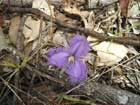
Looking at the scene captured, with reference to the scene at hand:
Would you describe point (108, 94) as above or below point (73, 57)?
below

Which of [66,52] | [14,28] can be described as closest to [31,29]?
[14,28]

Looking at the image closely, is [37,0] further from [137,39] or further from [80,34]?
[137,39]

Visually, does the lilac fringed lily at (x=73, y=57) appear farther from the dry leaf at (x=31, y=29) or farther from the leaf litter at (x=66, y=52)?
the dry leaf at (x=31, y=29)

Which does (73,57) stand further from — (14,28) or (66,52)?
(14,28)

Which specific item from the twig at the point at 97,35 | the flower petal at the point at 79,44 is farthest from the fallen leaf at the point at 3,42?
the flower petal at the point at 79,44

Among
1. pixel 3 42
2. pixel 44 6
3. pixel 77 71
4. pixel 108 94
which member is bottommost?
pixel 108 94

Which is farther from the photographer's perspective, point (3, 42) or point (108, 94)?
point (3, 42)

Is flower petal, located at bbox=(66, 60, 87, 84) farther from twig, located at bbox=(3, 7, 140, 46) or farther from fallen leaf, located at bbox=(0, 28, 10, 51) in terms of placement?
fallen leaf, located at bbox=(0, 28, 10, 51)
